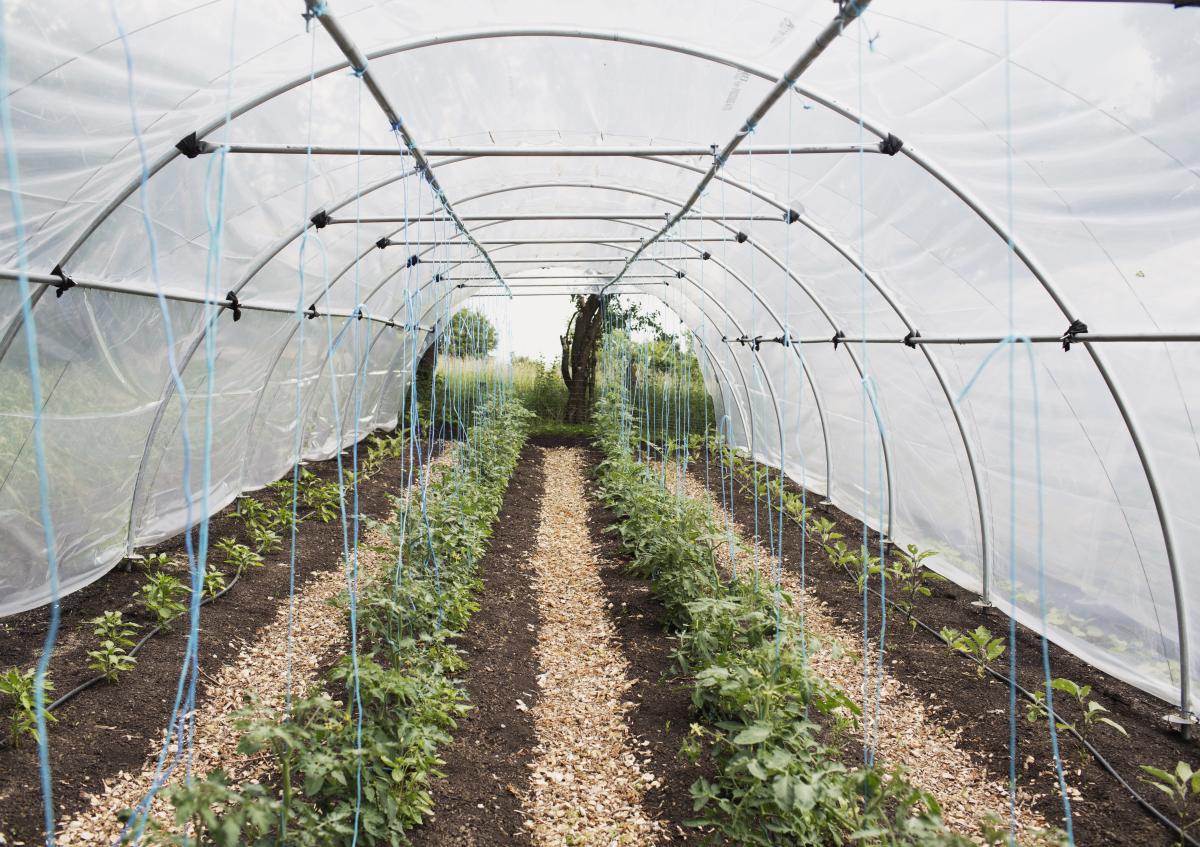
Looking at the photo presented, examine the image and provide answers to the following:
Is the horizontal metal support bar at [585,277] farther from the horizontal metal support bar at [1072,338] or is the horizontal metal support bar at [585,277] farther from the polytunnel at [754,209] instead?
the horizontal metal support bar at [1072,338]

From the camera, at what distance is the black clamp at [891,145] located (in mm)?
4305

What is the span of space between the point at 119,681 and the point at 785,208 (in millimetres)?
5436

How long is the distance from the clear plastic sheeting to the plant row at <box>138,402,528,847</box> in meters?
1.07

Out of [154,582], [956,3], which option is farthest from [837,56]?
[154,582]

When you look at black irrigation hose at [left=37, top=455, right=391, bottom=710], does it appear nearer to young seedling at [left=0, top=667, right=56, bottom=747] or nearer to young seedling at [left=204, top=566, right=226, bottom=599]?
young seedling at [left=204, top=566, right=226, bottom=599]

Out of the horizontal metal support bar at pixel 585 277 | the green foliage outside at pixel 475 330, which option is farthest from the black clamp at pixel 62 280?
the green foliage outside at pixel 475 330

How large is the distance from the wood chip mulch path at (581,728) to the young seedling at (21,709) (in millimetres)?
2231

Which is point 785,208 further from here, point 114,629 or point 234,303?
point 114,629

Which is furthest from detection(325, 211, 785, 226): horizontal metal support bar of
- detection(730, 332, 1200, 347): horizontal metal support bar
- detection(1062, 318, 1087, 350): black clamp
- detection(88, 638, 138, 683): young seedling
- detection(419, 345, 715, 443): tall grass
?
detection(419, 345, 715, 443): tall grass

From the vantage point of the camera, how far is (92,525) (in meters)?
5.76

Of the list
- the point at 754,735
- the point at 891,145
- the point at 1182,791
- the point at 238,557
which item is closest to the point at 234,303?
the point at 238,557

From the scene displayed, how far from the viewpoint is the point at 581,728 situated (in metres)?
4.46

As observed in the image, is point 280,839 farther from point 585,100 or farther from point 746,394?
point 746,394

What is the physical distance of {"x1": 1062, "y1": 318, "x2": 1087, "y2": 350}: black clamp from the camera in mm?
4227
